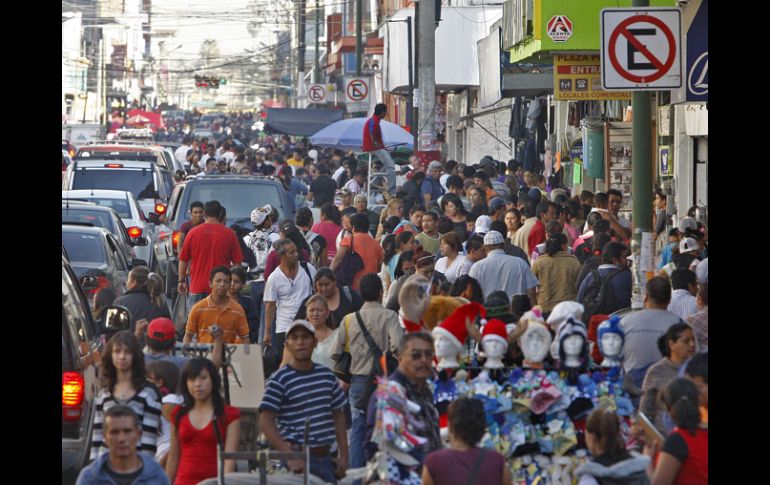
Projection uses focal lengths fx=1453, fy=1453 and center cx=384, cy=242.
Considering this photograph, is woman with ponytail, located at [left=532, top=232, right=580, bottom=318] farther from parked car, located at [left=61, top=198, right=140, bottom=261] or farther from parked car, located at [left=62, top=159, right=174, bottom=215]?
parked car, located at [left=62, top=159, right=174, bottom=215]

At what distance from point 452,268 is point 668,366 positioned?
15.9 ft

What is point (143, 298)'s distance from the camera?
11.6 m

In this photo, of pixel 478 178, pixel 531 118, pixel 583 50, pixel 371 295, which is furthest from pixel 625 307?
pixel 531 118

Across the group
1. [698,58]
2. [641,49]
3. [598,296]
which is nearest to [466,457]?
[641,49]

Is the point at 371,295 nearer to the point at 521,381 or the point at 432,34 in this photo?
the point at 521,381

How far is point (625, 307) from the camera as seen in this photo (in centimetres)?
1206

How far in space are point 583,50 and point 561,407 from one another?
11.5 metres

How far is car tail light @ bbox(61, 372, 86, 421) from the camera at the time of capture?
8477mm

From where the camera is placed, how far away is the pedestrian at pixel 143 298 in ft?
37.7

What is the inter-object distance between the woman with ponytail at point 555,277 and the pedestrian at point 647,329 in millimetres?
3719

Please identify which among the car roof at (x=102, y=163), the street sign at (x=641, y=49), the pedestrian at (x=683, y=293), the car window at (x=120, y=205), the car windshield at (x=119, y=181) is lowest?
the pedestrian at (x=683, y=293)

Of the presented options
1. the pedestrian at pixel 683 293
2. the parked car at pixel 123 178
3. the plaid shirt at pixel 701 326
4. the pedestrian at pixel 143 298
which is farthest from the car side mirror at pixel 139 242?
the plaid shirt at pixel 701 326

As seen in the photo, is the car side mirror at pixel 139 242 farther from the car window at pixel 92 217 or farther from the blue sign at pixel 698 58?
the blue sign at pixel 698 58

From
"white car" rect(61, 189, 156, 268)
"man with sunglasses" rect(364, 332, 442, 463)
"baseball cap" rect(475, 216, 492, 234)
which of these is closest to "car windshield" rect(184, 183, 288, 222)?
"white car" rect(61, 189, 156, 268)
